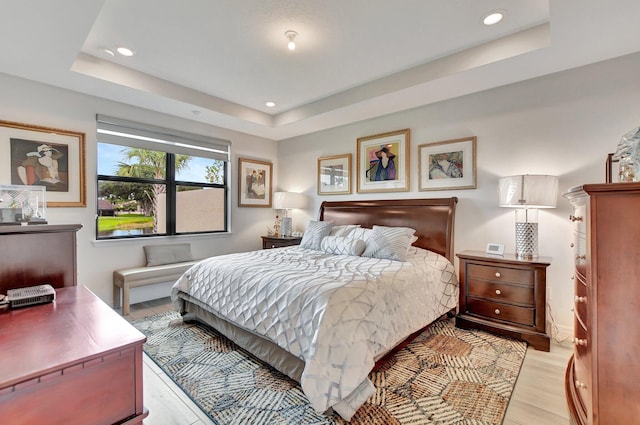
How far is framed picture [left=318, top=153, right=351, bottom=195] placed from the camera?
4.49 meters

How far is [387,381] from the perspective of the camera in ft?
6.85

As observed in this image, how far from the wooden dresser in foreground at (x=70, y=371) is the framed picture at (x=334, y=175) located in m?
3.70

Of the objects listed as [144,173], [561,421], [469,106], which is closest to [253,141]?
[144,173]

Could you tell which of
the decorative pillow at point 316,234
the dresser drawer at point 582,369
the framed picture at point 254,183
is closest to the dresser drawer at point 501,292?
the dresser drawer at point 582,369

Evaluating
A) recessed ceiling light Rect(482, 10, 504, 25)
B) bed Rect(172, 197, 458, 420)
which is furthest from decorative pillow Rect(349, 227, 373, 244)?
recessed ceiling light Rect(482, 10, 504, 25)

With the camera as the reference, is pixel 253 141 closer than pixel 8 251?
No

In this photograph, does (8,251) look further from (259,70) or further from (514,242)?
(514,242)

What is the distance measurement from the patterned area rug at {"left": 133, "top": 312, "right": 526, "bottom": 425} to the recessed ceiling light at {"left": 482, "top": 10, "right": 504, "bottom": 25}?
2.68m

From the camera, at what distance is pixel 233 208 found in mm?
4805

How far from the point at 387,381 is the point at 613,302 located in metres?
1.41

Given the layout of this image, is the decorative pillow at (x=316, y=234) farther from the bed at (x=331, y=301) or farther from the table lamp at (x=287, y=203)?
the table lamp at (x=287, y=203)

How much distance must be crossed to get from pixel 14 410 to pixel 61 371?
0.11 meters

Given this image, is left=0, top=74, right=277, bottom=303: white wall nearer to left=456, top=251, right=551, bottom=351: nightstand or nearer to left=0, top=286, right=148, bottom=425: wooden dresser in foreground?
left=0, top=286, right=148, bottom=425: wooden dresser in foreground

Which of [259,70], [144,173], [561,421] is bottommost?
[561,421]
